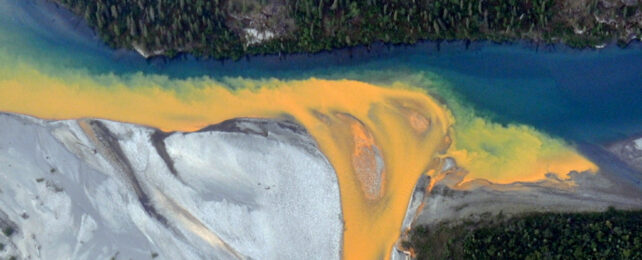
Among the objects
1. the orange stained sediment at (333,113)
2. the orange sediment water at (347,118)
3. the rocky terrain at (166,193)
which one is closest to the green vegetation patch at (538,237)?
the orange sediment water at (347,118)

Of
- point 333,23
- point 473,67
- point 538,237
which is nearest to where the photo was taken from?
point 538,237

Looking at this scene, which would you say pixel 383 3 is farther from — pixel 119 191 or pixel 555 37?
pixel 119 191

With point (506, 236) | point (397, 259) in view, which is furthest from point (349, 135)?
point (506, 236)

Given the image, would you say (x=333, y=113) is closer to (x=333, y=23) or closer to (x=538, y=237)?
(x=333, y=23)

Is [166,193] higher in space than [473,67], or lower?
lower

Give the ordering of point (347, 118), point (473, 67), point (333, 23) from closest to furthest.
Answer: point (333, 23)
point (347, 118)
point (473, 67)

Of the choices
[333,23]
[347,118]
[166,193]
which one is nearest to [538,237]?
[347,118]
